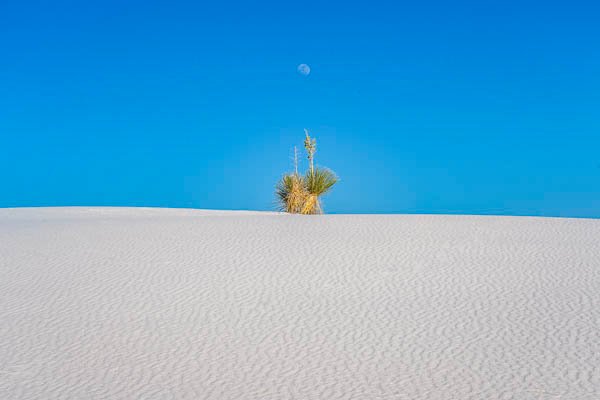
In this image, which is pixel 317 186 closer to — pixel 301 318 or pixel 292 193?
pixel 292 193

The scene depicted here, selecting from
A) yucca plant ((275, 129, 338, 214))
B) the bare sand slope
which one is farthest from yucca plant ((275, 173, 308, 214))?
the bare sand slope

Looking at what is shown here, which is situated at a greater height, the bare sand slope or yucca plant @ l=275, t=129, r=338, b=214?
yucca plant @ l=275, t=129, r=338, b=214

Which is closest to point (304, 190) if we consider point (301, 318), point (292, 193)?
point (292, 193)

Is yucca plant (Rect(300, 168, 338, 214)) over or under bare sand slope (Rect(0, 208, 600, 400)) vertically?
over

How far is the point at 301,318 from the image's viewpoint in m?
2.60

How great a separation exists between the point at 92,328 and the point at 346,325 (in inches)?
44.2

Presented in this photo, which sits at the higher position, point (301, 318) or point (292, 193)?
point (292, 193)

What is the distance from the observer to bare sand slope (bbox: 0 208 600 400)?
6.21 ft

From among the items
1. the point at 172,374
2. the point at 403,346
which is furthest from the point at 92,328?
the point at 403,346

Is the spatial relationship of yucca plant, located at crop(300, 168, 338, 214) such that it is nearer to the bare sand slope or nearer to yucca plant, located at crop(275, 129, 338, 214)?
yucca plant, located at crop(275, 129, 338, 214)

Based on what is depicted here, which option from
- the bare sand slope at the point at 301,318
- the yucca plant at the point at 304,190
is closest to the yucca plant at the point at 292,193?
the yucca plant at the point at 304,190

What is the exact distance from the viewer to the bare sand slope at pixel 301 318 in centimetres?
189

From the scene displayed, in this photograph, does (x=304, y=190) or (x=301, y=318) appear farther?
(x=304, y=190)

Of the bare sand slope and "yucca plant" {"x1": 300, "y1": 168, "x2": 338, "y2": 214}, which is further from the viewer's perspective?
"yucca plant" {"x1": 300, "y1": 168, "x2": 338, "y2": 214}
